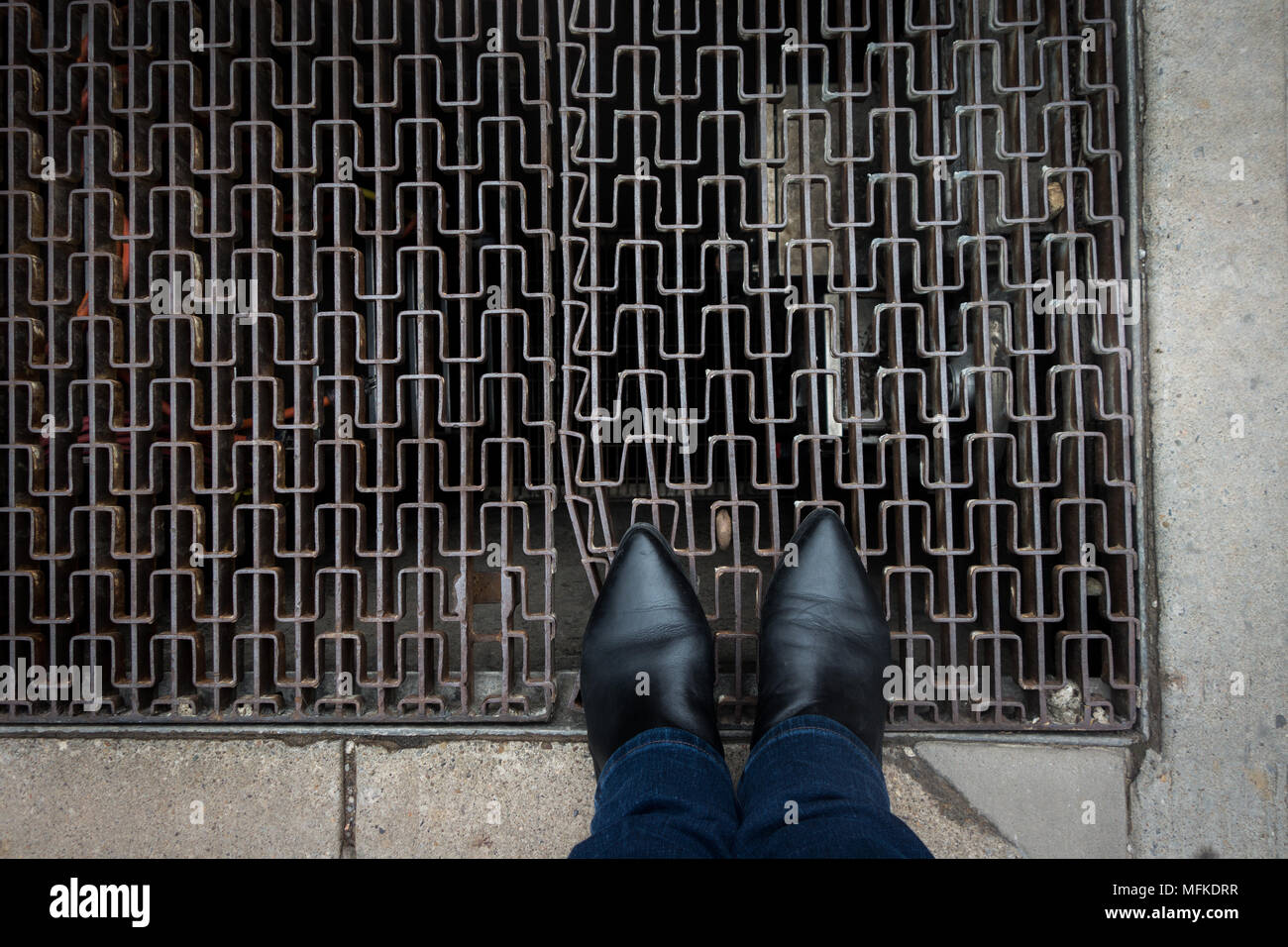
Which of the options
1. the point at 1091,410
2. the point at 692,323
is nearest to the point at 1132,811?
the point at 1091,410

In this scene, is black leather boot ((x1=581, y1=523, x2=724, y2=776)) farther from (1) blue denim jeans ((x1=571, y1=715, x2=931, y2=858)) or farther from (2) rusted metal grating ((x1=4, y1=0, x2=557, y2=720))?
(2) rusted metal grating ((x1=4, y1=0, x2=557, y2=720))

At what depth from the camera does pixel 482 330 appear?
2.04 metres

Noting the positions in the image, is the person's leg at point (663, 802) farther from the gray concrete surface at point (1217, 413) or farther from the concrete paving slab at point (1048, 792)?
the gray concrete surface at point (1217, 413)

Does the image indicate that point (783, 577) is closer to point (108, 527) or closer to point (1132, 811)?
point (1132, 811)

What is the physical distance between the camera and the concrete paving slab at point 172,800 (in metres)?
2.09

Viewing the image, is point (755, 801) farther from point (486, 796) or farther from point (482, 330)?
point (482, 330)

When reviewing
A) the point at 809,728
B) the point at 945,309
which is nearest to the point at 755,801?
the point at 809,728

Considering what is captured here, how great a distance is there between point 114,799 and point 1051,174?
11.2 ft

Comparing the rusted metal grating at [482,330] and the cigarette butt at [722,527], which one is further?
the cigarette butt at [722,527]

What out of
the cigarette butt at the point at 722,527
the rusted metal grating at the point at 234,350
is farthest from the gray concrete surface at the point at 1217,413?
the rusted metal grating at the point at 234,350

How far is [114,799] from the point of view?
83.2 inches

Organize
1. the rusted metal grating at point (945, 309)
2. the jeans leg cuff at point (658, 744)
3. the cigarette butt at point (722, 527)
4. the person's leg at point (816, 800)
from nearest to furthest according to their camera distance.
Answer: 1. the person's leg at point (816, 800)
2. the jeans leg cuff at point (658, 744)
3. the rusted metal grating at point (945, 309)
4. the cigarette butt at point (722, 527)

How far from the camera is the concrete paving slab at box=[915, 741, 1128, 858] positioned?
2.00 metres
